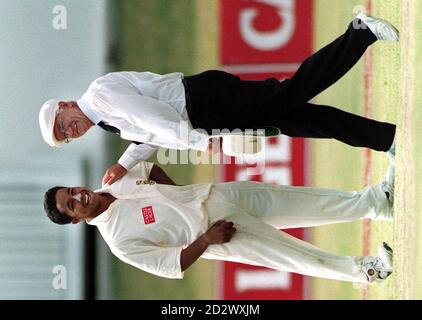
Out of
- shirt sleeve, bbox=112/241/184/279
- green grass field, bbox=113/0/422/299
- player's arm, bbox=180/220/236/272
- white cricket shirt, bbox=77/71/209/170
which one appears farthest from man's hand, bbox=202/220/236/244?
green grass field, bbox=113/0/422/299

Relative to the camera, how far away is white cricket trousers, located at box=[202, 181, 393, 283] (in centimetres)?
239

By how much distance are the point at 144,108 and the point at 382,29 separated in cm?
91

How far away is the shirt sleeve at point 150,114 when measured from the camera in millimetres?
2250

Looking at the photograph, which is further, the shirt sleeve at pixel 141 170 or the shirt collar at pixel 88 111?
the shirt sleeve at pixel 141 170

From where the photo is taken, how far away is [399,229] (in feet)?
7.92

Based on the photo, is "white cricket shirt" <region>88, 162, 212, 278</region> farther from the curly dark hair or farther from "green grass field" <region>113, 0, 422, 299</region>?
"green grass field" <region>113, 0, 422, 299</region>

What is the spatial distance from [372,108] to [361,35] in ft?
3.33

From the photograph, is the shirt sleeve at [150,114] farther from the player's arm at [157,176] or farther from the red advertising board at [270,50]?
the red advertising board at [270,50]

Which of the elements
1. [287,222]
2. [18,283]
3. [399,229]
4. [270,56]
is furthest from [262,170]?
[18,283]

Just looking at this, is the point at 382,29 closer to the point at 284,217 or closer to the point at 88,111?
the point at 284,217

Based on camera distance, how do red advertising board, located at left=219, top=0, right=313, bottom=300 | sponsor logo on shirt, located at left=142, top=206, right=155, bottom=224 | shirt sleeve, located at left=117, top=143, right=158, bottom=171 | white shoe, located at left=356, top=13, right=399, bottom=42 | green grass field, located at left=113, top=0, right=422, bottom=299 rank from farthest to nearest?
red advertising board, located at left=219, top=0, right=313, bottom=300, green grass field, located at left=113, top=0, right=422, bottom=299, shirt sleeve, located at left=117, top=143, right=158, bottom=171, sponsor logo on shirt, located at left=142, top=206, right=155, bottom=224, white shoe, located at left=356, top=13, right=399, bottom=42

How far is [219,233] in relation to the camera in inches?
91.1

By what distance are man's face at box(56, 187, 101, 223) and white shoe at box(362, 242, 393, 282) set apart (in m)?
1.05

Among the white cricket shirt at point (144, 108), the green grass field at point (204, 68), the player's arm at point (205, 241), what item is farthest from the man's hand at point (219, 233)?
the green grass field at point (204, 68)
